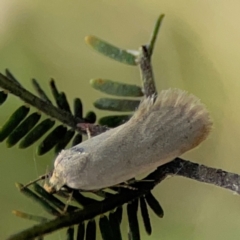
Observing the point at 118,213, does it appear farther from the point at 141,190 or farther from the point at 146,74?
the point at 146,74

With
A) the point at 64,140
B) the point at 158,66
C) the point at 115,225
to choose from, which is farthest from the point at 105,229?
the point at 158,66

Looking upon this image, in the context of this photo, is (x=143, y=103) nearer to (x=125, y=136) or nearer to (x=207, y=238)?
(x=125, y=136)

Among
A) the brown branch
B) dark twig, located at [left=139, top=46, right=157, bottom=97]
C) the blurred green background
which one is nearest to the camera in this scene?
the brown branch

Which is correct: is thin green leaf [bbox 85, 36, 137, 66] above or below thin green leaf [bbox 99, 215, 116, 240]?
above

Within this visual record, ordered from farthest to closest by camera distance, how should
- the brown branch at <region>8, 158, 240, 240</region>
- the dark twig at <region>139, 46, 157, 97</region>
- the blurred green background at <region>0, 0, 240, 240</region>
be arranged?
the blurred green background at <region>0, 0, 240, 240</region> < the dark twig at <region>139, 46, 157, 97</region> < the brown branch at <region>8, 158, 240, 240</region>

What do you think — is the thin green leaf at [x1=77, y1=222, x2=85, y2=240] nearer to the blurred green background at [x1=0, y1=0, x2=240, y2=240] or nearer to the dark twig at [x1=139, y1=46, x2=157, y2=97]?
the dark twig at [x1=139, y1=46, x2=157, y2=97]

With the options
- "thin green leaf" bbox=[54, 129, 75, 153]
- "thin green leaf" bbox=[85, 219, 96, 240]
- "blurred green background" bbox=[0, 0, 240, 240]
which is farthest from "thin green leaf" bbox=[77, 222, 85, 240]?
"blurred green background" bbox=[0, 0, 240, 240]
